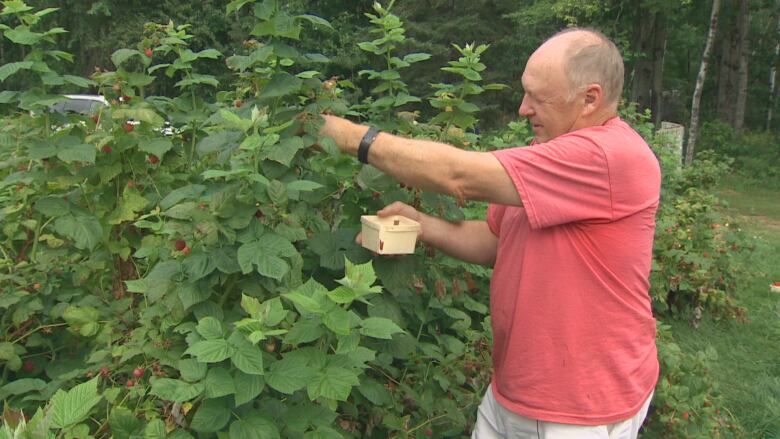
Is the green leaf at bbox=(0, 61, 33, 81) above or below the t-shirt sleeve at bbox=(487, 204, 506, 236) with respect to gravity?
above

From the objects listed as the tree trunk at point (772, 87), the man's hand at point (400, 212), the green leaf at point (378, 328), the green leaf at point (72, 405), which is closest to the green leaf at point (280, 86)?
the man's hand at point (400, 212)

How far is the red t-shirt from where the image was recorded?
79.4 inches

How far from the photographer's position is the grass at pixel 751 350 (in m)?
4.02

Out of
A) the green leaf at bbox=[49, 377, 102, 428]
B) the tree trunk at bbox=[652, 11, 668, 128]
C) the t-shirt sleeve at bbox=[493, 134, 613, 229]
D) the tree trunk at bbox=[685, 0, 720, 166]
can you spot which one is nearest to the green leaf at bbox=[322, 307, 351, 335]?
the green leaf at bbox=[49, 377, 102, 428]

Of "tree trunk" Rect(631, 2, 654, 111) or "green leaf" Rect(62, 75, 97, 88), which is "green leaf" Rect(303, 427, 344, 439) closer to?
"green leaf" Rect(62, 75, 97, 88)

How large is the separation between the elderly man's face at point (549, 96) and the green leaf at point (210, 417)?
4.08 ft

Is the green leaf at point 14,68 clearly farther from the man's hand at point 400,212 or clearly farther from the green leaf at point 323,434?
the green leaf at point 323,434

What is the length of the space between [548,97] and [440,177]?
16.5 inches

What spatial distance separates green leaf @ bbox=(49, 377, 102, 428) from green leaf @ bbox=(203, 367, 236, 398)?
0.24 metres

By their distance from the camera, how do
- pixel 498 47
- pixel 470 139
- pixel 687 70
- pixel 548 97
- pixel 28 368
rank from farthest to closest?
pixel 687 70
pixel 498 47
pixel 470 139
pixel 28 368
pixel 548 97

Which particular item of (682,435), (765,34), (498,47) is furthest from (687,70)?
(682,435)

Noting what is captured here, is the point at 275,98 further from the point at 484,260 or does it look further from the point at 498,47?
the point at 498,47

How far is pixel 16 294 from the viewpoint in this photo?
8.51ft

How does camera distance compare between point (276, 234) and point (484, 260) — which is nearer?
point (276, 234)
